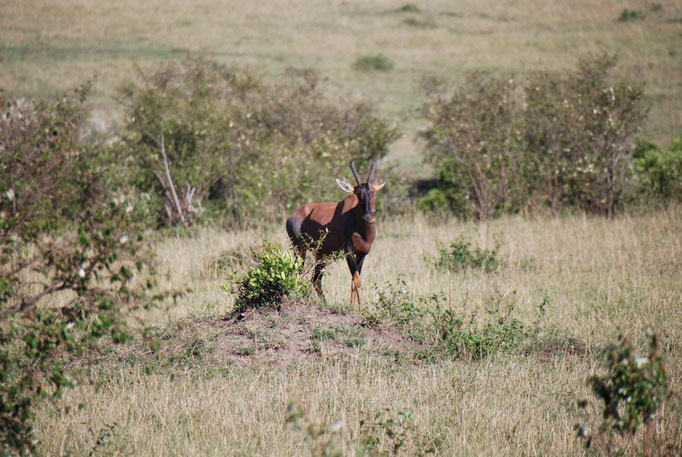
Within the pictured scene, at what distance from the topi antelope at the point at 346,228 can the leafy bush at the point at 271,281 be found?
1.87 ft

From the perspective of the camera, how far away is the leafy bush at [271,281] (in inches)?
288

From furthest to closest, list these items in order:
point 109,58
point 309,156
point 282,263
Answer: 1. point 109,58
2. point 309,156
3. point 282,263

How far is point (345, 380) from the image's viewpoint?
6148 millimetres

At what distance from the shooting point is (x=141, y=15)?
61438mm

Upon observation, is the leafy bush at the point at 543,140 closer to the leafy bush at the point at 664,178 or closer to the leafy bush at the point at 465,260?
the leafy bush at the point at 664,178

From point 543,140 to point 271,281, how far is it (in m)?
13.1

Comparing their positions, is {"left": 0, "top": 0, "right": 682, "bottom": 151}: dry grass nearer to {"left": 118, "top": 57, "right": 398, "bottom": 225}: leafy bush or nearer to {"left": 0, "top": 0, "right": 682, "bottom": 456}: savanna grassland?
{"left": 118, "top": 57, "right": 398, "bottom": 225}: leafy bush

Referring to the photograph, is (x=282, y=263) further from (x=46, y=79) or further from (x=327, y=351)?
(x=46, y=79)

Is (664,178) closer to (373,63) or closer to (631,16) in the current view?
(373,63)

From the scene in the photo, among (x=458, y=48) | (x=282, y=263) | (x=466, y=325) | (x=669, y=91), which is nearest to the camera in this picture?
(x=282, y=263)

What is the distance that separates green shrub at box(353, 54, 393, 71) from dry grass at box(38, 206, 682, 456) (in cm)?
3757

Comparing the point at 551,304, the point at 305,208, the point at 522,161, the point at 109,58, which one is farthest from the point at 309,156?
the point at 109,58

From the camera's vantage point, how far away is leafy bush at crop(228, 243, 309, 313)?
7.31 meters

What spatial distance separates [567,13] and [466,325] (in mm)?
63578
